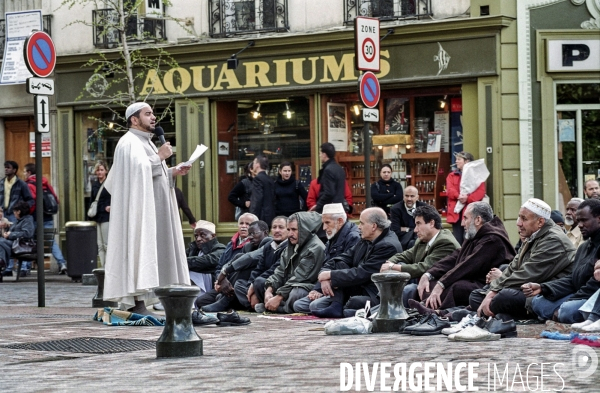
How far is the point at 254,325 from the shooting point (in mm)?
12172

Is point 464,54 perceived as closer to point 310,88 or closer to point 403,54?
point 403,54

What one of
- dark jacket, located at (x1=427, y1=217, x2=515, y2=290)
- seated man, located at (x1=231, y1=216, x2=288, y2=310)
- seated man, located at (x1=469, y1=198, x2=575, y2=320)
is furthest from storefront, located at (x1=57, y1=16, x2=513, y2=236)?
seated man, located at (x1=469, y1=198, x2=575, y2=320)

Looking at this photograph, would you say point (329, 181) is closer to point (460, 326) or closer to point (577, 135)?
point (577, 135)

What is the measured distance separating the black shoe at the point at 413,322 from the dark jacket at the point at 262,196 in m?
8.75

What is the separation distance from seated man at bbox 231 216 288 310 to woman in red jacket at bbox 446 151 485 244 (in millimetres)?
5024

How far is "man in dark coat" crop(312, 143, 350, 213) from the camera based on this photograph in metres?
18.7

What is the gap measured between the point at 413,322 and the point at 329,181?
8005mm

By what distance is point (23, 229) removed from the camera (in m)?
21.7

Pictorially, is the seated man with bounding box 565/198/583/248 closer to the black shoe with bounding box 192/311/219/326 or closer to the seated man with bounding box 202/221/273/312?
the seated man with bounding box 202/221/273/312

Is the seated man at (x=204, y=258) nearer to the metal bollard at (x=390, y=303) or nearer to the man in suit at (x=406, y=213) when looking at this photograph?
the man in suit at (x=406, y=213)

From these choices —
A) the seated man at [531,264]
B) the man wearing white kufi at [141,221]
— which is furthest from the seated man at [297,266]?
the seated man at [531,264]

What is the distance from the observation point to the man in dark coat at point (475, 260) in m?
12.1

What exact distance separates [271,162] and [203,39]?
264 cm

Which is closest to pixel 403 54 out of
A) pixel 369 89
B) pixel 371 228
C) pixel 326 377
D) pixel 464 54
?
pixel 464 54
